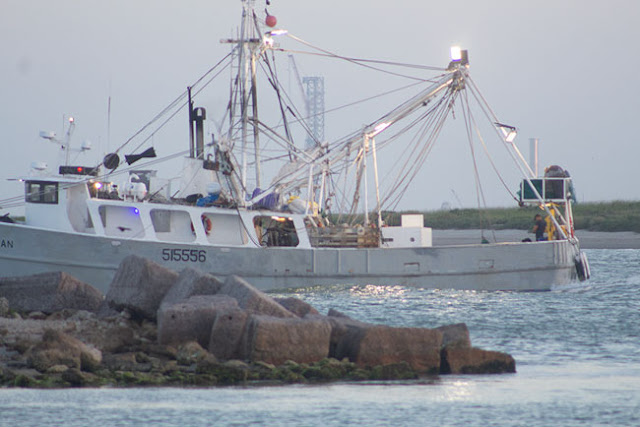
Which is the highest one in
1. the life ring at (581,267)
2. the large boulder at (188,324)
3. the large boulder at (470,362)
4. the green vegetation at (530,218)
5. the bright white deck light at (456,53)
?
the bright white deck light at (456,53)

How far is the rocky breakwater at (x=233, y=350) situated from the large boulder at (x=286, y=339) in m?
0.01

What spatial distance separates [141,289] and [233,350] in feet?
11.9

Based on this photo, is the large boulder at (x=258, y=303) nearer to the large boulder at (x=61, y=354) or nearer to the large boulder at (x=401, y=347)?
the large boulder at (x=401, y=347)

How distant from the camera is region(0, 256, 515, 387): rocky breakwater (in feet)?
44.0

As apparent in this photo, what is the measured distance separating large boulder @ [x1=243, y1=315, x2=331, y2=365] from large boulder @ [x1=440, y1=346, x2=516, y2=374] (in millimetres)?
1681

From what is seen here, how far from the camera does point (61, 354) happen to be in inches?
537

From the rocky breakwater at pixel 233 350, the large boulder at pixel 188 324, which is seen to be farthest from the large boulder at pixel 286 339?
the large boulder at pixel 188 324

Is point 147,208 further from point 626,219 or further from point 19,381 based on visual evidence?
point 626,219

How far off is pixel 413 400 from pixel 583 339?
772 centimetres

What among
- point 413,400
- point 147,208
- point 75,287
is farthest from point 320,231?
point 413,400

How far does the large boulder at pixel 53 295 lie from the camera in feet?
63.0

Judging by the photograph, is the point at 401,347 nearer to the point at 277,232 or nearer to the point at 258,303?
the point at 258,303

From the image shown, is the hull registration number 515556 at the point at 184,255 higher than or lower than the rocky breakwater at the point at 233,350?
higher

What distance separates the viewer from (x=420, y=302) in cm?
2414
